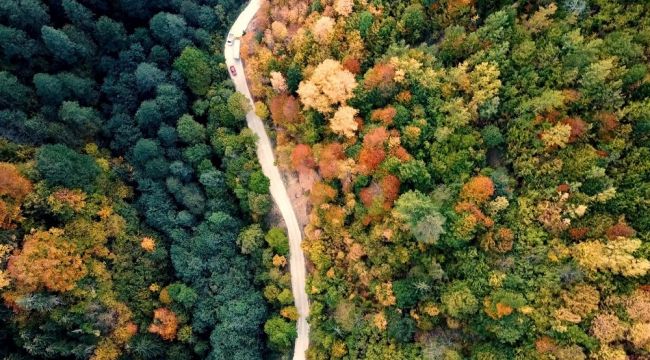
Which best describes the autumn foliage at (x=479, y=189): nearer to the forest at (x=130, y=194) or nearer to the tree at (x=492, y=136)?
the tree at (x=492, y=136)

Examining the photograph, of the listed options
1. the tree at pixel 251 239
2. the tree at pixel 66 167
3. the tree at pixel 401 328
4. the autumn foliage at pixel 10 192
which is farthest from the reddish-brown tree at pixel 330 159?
the autumn foliage at pixel 10 192

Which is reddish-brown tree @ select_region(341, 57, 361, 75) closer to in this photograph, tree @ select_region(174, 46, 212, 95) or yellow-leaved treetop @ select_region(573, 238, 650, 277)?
tree @ select_region(174, 46, 212, 95)

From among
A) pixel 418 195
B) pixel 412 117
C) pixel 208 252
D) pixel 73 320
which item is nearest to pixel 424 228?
pixel 418 195

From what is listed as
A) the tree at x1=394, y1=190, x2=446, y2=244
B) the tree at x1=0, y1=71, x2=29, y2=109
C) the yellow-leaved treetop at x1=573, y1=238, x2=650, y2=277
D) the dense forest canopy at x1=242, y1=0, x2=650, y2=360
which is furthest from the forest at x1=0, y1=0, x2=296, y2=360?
the yellow-leaved treetop at x1=573, y1=238, x2=650, y2=277

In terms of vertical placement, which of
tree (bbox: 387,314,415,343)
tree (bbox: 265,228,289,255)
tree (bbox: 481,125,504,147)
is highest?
tree (bbox: 481,125,504,147)

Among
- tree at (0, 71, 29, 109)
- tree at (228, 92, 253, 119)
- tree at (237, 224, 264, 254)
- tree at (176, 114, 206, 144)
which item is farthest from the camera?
tree at (176, 114, 206, 144)

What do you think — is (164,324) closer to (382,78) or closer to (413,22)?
(382,78)
